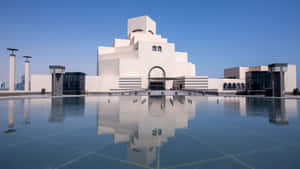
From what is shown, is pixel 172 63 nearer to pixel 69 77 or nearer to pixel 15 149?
pixel 69 77

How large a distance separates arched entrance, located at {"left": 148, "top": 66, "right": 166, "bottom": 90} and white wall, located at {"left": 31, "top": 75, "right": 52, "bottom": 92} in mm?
26277

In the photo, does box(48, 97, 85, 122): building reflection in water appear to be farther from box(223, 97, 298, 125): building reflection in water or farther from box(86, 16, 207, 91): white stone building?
box(86, 16, 207, 91): white stone building

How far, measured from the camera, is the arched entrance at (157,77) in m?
49.8

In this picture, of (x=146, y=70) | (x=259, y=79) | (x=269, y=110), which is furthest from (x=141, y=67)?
(x=269, y=110)

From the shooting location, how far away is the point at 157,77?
5009 centimetres

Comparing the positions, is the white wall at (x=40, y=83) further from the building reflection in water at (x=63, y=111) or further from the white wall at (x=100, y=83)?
the building reflection in water at (x=63, y=111)

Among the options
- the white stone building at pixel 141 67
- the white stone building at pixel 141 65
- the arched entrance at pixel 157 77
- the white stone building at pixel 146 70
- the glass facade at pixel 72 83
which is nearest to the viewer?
the glass facade at pixel 72 83

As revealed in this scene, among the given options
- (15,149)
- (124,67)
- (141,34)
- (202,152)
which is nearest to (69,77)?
(124,67)

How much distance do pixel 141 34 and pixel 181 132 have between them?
5064 centimetres

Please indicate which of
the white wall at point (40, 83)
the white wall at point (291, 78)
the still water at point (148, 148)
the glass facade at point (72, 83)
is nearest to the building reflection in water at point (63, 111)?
the still water at point (148, 148)

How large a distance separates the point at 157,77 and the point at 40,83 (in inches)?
1195

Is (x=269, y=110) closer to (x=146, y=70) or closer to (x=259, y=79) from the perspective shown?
(x=146, y=70)

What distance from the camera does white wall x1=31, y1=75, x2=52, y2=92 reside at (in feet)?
127

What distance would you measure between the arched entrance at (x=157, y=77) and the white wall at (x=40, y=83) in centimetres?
2628
